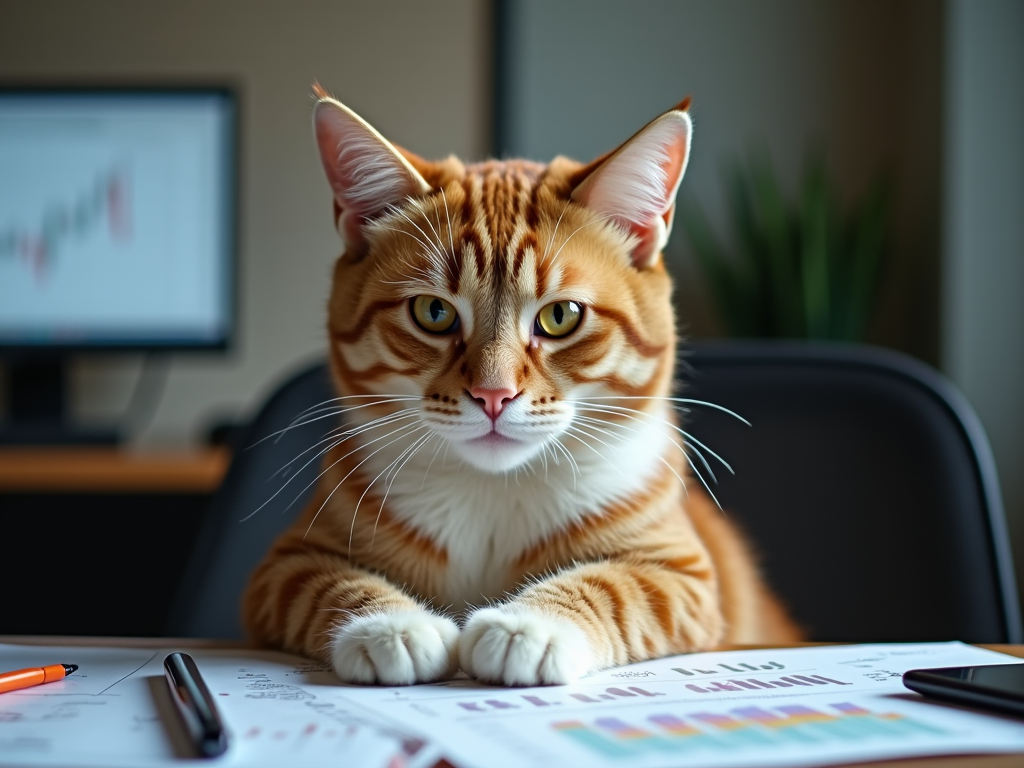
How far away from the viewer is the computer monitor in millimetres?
2100

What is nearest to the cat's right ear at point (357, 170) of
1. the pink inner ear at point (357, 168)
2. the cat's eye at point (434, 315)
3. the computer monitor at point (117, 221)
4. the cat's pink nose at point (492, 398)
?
the pink inner ear at point (357, 168)

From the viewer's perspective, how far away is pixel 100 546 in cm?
178

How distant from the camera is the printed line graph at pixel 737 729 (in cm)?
49

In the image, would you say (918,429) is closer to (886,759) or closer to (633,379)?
(633,379)

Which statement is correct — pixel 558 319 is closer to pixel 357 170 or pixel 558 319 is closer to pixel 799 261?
pixel 357 170

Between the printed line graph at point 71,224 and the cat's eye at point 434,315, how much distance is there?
1.52 m

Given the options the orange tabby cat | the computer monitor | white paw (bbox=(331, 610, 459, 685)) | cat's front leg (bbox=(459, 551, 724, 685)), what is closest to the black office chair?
the orange tabby cat

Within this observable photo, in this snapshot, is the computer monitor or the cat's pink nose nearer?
the cat's pink nose

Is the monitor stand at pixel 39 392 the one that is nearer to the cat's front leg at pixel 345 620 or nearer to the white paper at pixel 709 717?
the cat's front leg at pixel 345 620

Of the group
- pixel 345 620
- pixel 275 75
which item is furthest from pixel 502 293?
pixel 275 75

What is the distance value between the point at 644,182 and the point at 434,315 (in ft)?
0.76

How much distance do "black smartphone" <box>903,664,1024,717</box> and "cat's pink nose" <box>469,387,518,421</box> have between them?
1.14 ft

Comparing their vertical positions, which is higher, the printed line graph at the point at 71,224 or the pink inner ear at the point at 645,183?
the printed line graph at the point at 71,224

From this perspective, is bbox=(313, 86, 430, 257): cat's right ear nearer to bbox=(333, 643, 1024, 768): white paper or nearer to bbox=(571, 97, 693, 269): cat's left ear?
bbox=(571, 97, 693, 269): cat's left ear
